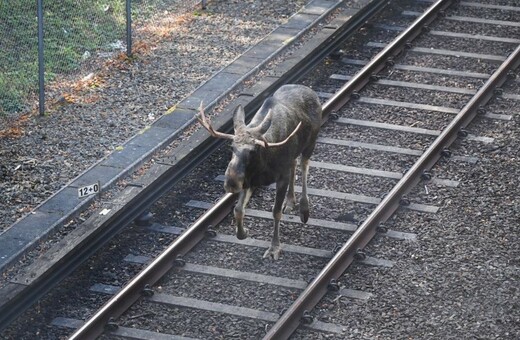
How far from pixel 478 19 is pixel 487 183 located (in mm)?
6066

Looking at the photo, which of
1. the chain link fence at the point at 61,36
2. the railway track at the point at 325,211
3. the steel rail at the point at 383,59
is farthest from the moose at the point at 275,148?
the chain link fence at the point at 61,36

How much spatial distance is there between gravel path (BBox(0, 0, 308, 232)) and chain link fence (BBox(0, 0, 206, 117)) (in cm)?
26

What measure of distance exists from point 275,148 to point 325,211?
Result: 6.38 ft

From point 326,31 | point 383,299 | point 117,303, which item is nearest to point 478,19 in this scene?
point 326,31

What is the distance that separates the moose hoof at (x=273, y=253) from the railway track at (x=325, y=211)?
10 centimetres

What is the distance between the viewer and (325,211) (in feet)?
46.8

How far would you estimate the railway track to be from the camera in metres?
12.2

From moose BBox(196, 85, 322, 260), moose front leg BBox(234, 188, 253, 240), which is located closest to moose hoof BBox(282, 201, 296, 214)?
moose BBox(196, 85, 322, 260)

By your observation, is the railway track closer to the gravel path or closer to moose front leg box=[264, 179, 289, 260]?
moose front leg box=[264, 179, 289, 260]

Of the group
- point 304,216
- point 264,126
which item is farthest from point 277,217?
point 264,126

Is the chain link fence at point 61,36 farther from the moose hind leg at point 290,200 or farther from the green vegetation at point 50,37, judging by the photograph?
the moose hind leg at point 290,200

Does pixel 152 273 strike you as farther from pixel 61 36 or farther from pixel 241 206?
pixel 61 36

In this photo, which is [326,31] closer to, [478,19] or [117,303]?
[478,19]

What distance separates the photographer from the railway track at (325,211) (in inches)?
480
